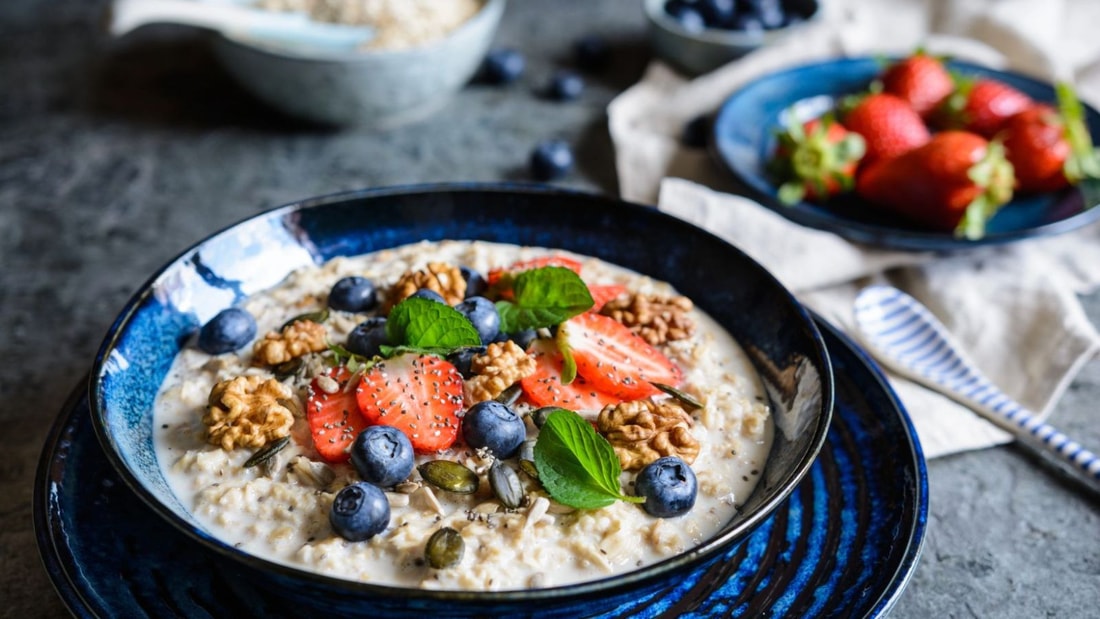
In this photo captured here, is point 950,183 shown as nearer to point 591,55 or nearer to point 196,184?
point 591,55

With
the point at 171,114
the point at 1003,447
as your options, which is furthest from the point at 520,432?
the point at 171,114

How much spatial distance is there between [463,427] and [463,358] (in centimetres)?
18

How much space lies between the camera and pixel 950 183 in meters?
2.61

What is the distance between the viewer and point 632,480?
1.57 m

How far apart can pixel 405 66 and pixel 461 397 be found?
5.29 feet

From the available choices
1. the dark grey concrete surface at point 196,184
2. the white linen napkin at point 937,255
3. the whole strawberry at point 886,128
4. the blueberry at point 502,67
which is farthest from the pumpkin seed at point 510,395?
the blueberry at point 502,67

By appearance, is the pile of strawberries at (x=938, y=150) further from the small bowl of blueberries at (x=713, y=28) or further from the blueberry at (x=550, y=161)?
the blueberry at (x=550, y=161)

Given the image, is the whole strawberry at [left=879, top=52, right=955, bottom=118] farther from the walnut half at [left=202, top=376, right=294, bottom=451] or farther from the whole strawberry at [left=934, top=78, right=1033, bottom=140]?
the walnut half at [left=202, top=376, right=294, bottom=451]

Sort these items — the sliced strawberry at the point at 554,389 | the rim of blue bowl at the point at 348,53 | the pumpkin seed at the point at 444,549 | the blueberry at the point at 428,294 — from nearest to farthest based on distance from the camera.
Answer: the pumpkin seed at the point at 444,549
the sliced strawberry at the point at 554,389
the blueberry at the point at 428,294
the rim of blue bowl at the point at 348,53

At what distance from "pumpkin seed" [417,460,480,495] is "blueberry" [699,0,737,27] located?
249 cm

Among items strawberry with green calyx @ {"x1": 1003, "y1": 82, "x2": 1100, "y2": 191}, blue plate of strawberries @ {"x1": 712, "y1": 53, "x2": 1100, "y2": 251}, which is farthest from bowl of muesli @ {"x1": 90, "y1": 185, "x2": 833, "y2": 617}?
strawberry with green calyx @ {"x1": 1003, "y1": 82, "x2": 1100, "y2": 191}

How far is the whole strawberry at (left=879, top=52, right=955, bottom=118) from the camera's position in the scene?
3078mm

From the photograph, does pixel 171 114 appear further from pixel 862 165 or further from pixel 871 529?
pixel 871 529

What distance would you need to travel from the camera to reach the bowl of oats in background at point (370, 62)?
293cm
